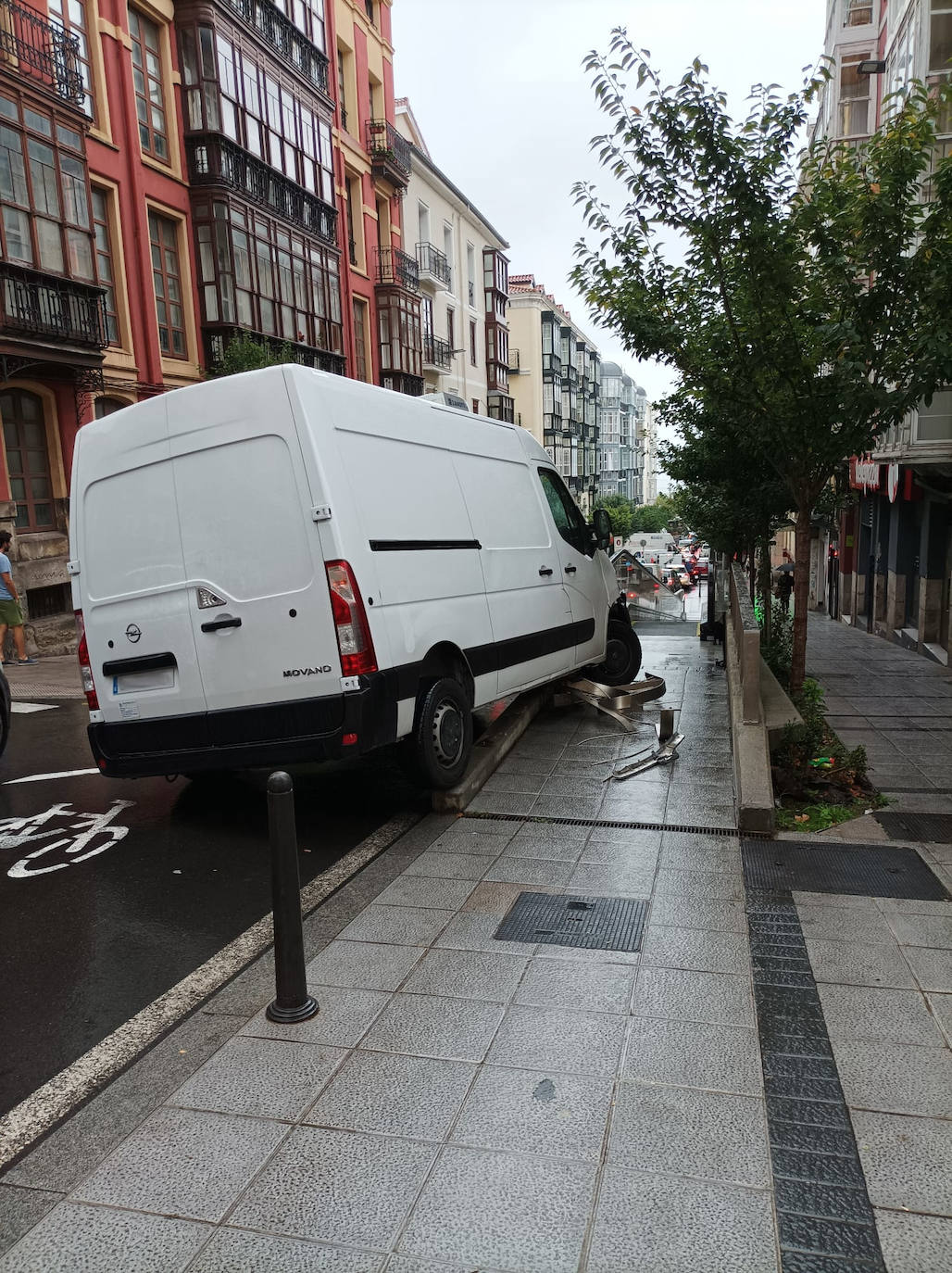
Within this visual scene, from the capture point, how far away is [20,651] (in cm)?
1408

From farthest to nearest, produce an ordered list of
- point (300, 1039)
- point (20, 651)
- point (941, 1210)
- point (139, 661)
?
point (20, 651), point (139, 661), point (300, 1039), point (941, 1210)

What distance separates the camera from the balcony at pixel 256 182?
69.1ft

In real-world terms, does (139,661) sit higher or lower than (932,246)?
lower

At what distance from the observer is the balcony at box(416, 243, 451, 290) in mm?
37562

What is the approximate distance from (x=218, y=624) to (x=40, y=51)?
15.7m

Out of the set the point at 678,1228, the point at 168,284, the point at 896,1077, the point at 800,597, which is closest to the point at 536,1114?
the point at 678,1228

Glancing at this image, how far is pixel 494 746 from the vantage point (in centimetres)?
723

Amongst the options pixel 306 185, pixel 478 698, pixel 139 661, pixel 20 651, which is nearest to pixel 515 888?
pixel 478 698

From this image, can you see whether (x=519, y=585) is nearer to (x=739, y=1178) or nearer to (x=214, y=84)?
(x=739, y=1178)

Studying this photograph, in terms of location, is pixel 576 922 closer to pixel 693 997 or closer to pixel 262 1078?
pixel 693 997

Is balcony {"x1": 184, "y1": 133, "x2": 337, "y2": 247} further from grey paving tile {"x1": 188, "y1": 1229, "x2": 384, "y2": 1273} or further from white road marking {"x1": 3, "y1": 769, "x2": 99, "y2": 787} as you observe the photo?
grey paving tile {"x1": 188, "y1": 1229, "x2": 384, "y2": 1273}

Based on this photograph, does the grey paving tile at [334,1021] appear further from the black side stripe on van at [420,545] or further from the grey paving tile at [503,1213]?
the black side stripe on van at [420,545]

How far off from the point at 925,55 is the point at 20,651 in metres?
16.2

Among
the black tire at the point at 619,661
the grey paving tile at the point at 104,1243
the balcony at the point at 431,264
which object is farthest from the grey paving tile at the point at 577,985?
the balcony at the point at 431,264
